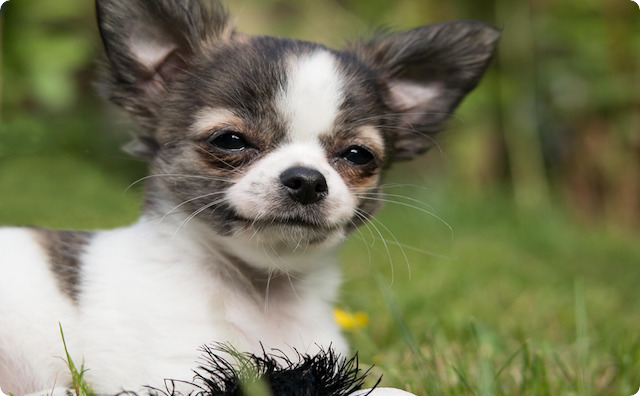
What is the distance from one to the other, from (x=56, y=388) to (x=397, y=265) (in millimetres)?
3173

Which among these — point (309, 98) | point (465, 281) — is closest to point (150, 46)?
point (309, 98)

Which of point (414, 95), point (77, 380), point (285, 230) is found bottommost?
point (77, 380)

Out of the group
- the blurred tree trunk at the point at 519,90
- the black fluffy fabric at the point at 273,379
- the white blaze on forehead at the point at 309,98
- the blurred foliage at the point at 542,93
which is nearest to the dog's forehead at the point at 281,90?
the white blaze on forehead at the point at 309,98

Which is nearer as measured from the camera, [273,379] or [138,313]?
[273,379]

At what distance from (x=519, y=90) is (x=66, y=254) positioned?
751cm

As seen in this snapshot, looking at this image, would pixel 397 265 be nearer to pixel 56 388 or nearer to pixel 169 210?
pixel 169 210

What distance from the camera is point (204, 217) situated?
267 cm

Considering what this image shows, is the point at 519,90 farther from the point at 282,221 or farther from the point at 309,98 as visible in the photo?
the point at 282,221

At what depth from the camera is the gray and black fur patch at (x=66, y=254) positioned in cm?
259

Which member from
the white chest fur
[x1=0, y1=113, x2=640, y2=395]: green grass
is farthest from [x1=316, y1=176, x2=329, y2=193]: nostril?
[x1=0, y1=113, x2=640, y2=395]: green grass

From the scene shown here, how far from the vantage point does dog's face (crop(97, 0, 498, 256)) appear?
258cm

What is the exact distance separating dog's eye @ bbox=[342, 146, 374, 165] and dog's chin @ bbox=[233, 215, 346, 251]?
10.6 inches

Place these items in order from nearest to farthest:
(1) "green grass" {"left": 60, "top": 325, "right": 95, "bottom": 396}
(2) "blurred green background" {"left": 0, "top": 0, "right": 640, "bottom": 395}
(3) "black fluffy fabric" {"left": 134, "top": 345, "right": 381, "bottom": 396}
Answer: (3) "black fluffy fabric" {"left": 134, "top": 345, "right": 381, "bottom": 396} < (1) "green grass" {"left": 60, "top": 325, "right": 95, "bottom": 396} < (2) "blurred green background" {"left": 0, "top": 0, "right": 640, "bottom": 395}

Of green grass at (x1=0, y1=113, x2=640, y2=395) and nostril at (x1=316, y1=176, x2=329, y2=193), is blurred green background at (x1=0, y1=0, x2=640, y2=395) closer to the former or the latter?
green grass at (x1=0, y1=113, x2=640, y2=395)
